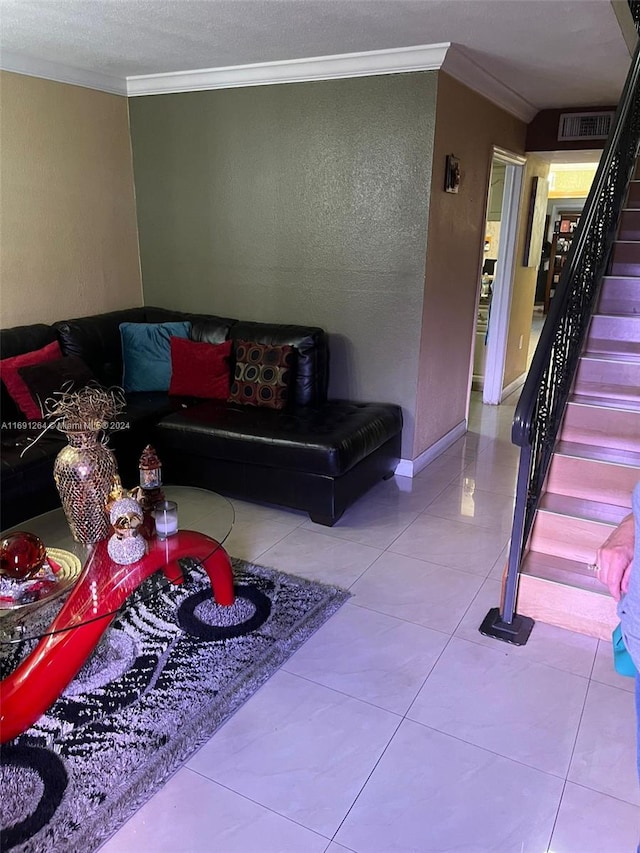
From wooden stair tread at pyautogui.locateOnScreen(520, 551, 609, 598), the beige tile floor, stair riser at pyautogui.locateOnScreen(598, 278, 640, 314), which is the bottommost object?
the beige tile floor

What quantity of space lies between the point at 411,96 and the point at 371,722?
3.13m

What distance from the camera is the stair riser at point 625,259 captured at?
11.6 feet

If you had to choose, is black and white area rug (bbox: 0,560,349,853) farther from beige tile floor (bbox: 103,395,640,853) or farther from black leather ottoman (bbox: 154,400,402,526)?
black leather ottoman (bbox: 154,400,402,526)

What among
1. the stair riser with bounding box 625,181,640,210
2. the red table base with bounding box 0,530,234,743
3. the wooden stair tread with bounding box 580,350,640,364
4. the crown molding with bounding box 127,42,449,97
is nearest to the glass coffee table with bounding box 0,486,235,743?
the red table base with bounding box 0,530,234,743

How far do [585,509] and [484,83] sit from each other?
2725mm

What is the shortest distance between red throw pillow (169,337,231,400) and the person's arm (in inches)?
111

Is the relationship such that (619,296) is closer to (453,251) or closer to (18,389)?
(453,251)

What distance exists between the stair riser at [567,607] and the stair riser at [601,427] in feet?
2.60

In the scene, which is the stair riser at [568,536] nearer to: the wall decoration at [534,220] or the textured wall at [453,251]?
the textured wall at [453,251]

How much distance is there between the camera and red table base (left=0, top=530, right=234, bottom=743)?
1846 mm

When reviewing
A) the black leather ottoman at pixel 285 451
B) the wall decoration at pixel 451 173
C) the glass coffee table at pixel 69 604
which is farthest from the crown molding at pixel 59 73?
the glass coffee table at pixel 69 604

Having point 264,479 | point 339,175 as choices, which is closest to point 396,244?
point 339,175

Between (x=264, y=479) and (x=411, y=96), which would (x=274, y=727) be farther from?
(x=411, y=96)

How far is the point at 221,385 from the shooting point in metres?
3.93
